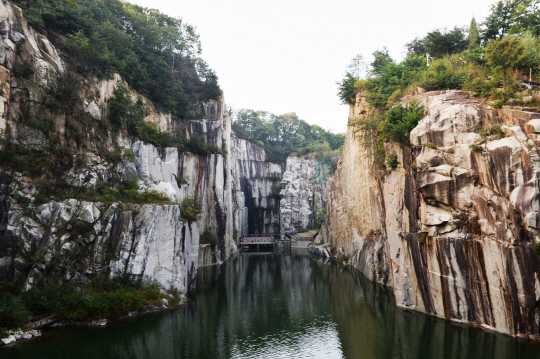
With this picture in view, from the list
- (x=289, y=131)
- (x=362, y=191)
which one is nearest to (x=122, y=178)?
(x=362, y=191)

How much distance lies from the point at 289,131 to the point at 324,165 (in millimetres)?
11857

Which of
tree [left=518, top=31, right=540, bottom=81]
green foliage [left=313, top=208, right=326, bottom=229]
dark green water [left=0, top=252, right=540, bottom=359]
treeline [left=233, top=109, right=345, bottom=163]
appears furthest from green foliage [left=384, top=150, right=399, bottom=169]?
treeline [left=233, top=109, right=345, bottom=163]

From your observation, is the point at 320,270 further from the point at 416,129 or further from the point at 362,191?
the point at 416,129

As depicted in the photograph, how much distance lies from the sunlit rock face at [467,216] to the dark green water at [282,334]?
0.95 m

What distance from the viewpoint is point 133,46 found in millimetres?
30156

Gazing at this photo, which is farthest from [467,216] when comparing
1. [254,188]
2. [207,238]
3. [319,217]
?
[254,188]

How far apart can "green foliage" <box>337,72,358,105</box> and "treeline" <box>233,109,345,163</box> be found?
24630 mm

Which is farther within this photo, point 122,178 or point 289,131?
point 289,131

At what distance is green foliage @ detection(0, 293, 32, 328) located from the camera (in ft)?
44.7

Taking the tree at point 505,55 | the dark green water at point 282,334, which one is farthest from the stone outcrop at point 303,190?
the tree at point 505,55

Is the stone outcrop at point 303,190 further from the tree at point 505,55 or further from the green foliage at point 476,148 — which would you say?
the green foliage at point 476,148

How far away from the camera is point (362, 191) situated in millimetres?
29422

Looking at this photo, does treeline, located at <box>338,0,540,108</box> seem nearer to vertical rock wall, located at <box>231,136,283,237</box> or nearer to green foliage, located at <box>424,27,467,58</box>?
green foliage, located at <box>424,27,467,58</box>

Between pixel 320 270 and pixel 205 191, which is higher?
pixel 205 191
